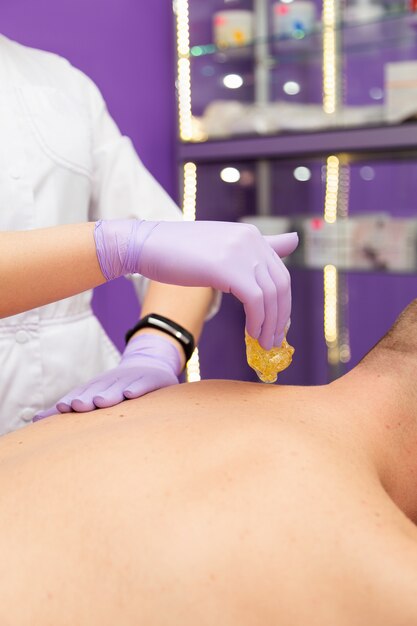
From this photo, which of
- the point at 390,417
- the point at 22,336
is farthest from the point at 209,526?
the point at 22,336

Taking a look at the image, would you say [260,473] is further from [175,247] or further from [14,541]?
[175,247]

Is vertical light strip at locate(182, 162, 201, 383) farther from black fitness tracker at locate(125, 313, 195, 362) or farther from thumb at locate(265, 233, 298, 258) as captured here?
thumb at locate(265, 233, 298, 258)

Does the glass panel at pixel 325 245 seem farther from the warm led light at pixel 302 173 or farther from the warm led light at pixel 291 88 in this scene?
the warm led light at pixel 291 88

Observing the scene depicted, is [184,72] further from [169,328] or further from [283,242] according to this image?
[283,242]

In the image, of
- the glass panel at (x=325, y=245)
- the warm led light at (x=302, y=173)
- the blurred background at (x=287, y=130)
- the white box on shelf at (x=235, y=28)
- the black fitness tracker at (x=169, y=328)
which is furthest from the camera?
the warm led light at (x=302, y=173)

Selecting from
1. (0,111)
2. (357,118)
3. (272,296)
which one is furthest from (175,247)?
(357,118)

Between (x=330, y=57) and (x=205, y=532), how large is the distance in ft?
7.66

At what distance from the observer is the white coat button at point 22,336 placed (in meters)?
1.50

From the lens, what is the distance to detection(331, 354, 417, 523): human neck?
1004mm

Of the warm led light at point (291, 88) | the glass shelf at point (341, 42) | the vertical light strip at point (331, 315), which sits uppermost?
the glass shelf at point (341, 42)

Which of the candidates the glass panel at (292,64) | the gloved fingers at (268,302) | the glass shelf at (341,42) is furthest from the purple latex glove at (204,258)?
the glass shelf at (341,42)

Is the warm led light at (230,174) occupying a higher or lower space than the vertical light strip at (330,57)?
lower

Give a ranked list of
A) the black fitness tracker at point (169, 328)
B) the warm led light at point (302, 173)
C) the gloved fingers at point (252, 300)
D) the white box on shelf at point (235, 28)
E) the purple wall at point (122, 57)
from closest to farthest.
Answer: the gloved fingers at point (252, 300)
the black fitness tracker at point (169, 328)
the purple wall at point (122, 57)
the white box on shelf at point (235, 28)
the warm led light at point (302, 173)

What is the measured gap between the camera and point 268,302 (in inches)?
45.1
